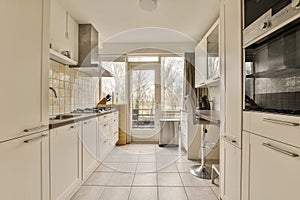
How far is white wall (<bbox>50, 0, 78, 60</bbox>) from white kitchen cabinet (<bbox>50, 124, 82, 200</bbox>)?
137 centimetres

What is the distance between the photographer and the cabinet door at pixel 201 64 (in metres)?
3.97

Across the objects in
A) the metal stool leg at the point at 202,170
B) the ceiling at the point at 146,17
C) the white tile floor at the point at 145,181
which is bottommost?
the white tile floor at the point at 145,181

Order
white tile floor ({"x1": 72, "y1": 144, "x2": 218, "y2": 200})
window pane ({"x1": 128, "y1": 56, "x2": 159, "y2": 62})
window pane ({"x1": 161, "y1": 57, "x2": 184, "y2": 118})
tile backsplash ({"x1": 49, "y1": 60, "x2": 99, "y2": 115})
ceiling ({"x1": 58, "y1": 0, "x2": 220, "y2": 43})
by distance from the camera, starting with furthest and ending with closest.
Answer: window pane ({"x1": 128, "y1": 56, "x2": 159, "y2": 62})
window pane ({"x1": 161, "y1": 57, "x2": 184, "y2": 118})
ceiling ({"x1": 58, "y1": 0, "x2": 220, "y2": 43})
tile backsplash ({"x1": 49, "y1": 60, "x2": 99, "y2": 115})
white tile floor ({"x1": 72, "y1": 144, "x2": 218, "y2": 200})

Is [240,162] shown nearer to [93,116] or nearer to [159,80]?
[93,116]

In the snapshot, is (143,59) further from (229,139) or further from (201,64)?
(229,139)

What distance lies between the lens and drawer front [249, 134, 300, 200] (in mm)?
1065

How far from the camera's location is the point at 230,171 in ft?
6.29

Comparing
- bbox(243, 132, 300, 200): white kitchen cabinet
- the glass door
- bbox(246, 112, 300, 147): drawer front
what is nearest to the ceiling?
the glass door

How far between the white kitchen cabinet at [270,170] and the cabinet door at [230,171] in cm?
13

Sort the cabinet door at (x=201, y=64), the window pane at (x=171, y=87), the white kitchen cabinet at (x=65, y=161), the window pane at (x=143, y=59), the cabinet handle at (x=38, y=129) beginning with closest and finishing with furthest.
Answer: the cabinet handle at (x=38, y=129) < the white kitchen cabinet at (x=65, y=161) < the cabinet door at (x=201, y=64) < the window pane at (x=171, y=87) < the window pane at (x=143, y=59)

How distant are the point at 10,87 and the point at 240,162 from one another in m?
1.66

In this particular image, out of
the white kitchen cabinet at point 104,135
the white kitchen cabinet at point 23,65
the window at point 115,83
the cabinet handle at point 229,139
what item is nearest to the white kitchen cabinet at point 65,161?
the white kitchen cabinet at point 23,65

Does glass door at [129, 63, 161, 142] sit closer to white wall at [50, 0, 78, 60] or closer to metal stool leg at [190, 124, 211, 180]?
white wall at [50, 0, 78, 60]

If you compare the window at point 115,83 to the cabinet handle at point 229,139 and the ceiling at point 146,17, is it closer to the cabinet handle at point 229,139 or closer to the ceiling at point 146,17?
the ceiling at point 146,17
